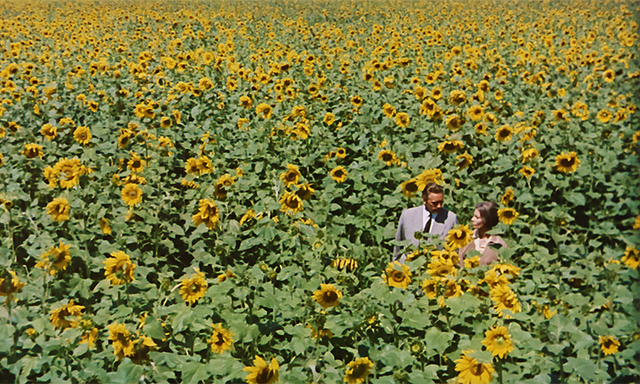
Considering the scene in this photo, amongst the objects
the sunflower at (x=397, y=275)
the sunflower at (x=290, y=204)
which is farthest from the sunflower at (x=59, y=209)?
the sunflower at (x=397, y=275)

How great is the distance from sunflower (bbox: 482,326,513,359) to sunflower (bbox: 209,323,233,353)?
1302 mm

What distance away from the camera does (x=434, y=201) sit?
4.25 m

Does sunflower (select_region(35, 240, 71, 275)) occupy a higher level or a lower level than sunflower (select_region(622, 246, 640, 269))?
higher

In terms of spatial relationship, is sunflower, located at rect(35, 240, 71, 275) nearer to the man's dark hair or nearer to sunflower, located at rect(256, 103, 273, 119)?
the man's dark hair

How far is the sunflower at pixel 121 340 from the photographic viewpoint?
2588 mm

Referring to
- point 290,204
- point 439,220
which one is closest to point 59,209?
point 290,204

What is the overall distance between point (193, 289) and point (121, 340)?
48cm

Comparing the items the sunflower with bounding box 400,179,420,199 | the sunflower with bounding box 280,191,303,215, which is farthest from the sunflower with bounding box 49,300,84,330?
the sunflower with bounding box 400,179,420,199

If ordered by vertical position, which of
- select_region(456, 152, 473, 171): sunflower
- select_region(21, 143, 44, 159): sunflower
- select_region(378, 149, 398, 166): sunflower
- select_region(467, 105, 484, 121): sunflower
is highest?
select_region(21, 143, 44, 159): sunflower

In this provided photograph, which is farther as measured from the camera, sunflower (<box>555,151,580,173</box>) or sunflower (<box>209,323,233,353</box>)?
sunflower (<box>555,151,580,173</box>)

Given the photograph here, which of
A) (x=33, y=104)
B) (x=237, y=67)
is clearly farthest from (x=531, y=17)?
(x=33, y=104)

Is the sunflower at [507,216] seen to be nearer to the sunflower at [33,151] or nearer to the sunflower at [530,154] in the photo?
the sunflower at [530,154]

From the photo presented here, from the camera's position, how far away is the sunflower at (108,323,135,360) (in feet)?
8.49

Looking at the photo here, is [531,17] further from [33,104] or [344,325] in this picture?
[344,325]
